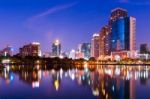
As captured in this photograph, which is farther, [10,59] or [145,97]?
[10,59]

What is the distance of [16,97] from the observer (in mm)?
23312

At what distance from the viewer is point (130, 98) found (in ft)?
72.9

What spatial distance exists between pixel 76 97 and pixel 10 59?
153284mm

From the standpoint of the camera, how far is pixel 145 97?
913 inches

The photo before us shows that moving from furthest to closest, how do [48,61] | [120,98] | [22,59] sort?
[48,61] → [22,59] → [120,98]

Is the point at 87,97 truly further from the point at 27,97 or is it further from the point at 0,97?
the point at 0,97

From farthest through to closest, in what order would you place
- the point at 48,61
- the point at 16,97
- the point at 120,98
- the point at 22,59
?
the point at 48,61, the point at 22,59, the point at 16,97, the point at 120,98

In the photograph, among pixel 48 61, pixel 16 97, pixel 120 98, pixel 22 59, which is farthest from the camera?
pixel 48 61

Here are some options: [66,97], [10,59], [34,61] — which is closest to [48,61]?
[34,61]

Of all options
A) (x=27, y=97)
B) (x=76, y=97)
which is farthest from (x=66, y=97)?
(x=27, y=97)

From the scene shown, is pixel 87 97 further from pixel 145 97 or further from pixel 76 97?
pixel 145 97

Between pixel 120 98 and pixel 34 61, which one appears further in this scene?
pixel 34 61

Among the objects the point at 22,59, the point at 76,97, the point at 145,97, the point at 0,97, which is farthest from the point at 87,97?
the point at 22,59

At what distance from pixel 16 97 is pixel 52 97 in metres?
2.70
